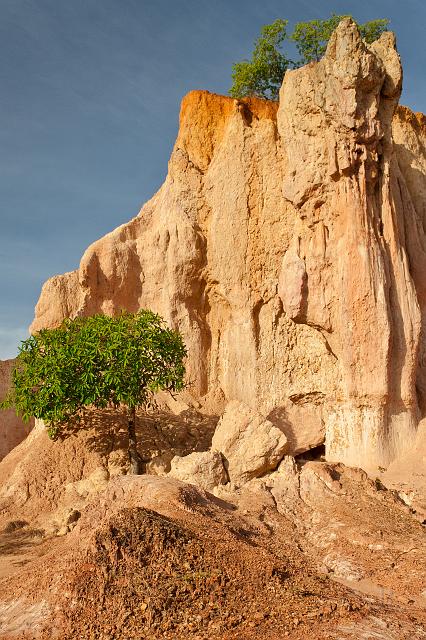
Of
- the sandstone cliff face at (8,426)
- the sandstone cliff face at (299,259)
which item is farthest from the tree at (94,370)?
the sandstone cliff face at (8,426)

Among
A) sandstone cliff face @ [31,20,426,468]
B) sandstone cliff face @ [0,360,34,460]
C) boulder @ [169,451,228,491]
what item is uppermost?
sandstone cliff face @ [31,20,426,468]

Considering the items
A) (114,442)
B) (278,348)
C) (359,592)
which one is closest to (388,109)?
(278,348)

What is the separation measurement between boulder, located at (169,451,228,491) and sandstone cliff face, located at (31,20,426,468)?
241 cm

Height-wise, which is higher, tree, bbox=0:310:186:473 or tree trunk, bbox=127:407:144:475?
tree, bbox=0:310:186:473

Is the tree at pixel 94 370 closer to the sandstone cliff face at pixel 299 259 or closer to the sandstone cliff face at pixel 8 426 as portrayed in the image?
the sandstone cliff face at pixel 299 259

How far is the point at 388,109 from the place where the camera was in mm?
12602

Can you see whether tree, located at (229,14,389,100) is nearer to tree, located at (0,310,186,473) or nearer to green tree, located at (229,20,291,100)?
green tree, located at (229,20,291,100)

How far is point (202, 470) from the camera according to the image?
10.3 meters

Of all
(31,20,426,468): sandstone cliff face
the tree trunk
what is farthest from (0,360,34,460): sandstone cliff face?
the tree trunk

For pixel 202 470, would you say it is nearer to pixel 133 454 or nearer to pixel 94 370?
pixel 133 454

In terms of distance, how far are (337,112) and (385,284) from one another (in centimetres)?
364

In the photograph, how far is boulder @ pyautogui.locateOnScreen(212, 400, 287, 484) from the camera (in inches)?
414

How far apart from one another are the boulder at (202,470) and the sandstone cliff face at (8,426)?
8.37 meters

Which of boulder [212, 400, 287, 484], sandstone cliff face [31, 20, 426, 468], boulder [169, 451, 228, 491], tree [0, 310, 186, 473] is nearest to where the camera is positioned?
boulder [169, 451, 228, 491]
